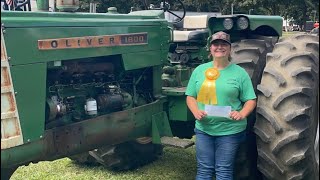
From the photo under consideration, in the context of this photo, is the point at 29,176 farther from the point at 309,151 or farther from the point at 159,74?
the point at 309,151

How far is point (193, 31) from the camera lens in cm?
512

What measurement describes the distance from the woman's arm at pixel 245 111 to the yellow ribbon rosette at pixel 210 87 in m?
0.16

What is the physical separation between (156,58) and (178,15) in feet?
3.44

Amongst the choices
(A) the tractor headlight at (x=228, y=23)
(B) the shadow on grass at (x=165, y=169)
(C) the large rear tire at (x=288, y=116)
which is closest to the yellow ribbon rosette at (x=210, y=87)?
(C) the large rear tire at (x=288, y=116)

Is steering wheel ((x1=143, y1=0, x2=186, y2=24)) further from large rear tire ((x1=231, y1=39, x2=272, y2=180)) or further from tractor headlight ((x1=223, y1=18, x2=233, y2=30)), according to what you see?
large rear tire ((x1=231, y1=39, x2=272, y2=180))

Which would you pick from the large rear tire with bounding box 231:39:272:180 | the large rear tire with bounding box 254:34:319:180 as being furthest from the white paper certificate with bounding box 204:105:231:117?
the large rear tire with bounding box 231:39:272:180

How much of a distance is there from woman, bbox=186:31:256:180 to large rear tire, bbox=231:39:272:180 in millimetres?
534

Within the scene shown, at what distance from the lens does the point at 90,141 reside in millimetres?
3820

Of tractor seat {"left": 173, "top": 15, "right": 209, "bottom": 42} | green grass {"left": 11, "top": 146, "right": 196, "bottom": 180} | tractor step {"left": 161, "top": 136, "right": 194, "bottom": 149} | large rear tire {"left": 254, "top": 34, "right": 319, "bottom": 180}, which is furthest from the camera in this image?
green grass {"left": 11, "top": 146, "right": 196, "bottom": 180}

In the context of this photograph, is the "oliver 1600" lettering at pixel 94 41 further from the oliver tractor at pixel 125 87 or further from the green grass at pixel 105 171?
the green grass at pixel 105 171

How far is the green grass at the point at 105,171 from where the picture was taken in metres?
5.15

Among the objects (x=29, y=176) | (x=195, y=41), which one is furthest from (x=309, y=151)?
(x=29, y=176)

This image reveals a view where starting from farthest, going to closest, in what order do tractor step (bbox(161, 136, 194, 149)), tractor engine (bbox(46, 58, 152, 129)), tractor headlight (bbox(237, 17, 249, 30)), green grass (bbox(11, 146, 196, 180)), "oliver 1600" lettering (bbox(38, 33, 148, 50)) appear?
green grass (bbox(11, 146, 196, 180))
tractor headlight (bbox(237, 17, 249, 30))
tractor step (bbox(161, 136, 194, 149))
tractor engine (bbox(46, 58, 152, 129))
"oliver 1600" lettering (bbox(38, 33, 148, 50))

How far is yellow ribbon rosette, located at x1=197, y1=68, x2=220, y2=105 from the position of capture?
3615 millimetres
